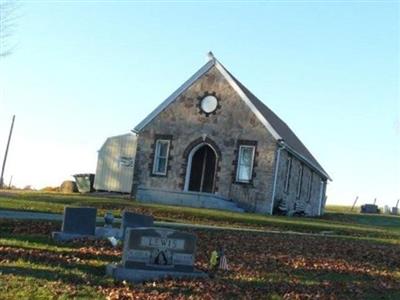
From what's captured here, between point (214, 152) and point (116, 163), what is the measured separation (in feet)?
45.0

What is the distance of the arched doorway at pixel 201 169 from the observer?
112 feet

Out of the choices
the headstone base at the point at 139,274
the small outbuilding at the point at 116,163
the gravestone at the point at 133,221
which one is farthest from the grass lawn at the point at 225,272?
the small outbuilding at the point at 116,163

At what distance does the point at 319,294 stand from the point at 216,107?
23863 millimetres

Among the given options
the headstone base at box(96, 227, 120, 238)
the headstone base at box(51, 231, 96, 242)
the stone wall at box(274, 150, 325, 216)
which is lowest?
the headstone base at box(51, 231, 96, 242)

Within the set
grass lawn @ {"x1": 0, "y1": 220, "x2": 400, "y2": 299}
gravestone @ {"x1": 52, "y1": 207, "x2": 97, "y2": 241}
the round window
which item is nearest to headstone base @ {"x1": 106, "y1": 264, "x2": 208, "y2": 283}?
grass lawn @ {"x1": 0, "y1": 220, "x2": 400, "y2": 299}

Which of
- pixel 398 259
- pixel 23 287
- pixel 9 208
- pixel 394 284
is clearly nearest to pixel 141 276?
pixel 23 287

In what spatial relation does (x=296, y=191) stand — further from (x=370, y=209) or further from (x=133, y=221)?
(x=370, y=209)

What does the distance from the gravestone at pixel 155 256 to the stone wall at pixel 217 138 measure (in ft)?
68.5

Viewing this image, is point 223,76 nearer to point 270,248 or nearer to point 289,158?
point 289,158

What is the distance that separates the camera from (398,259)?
15617 millimetres

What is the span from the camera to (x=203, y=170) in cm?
3425

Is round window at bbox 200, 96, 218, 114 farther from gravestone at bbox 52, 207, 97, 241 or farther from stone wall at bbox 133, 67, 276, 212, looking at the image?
gravestone at bbox 52, 207, 97, 241

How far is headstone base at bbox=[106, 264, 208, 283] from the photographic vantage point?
10906 millimetres

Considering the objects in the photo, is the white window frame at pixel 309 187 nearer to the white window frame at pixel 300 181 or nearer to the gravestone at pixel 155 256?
the white window frame at pixel 300 181
